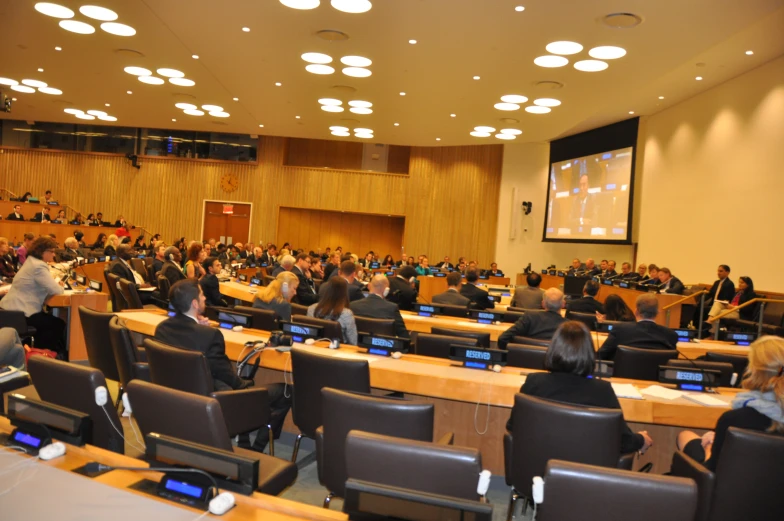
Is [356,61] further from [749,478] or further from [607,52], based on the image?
[749,478]

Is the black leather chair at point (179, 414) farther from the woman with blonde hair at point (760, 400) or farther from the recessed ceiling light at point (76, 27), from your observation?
the recessed ceiling light at point (76, 27)

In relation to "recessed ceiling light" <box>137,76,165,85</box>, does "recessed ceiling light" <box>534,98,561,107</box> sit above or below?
above

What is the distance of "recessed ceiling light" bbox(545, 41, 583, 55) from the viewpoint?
8.72 m

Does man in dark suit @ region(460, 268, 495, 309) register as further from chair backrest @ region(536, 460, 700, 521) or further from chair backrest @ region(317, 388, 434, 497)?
chair backrest @ region(536, 460, 700, 521)

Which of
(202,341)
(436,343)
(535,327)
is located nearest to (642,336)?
(535,327)

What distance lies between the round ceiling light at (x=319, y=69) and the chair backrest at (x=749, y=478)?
9.73 meters

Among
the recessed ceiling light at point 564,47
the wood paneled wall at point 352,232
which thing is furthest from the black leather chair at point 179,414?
the wood paneled wall at point 352,232

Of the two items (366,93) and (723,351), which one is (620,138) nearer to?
(366,93)

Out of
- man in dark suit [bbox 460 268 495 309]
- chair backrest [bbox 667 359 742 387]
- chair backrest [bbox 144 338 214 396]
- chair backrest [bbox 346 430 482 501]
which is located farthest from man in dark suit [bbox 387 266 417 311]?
chair backrest [bbox 346 430 482 501]

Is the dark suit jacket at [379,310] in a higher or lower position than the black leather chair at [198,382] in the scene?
higher

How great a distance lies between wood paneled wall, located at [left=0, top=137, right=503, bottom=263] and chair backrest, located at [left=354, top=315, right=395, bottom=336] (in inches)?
641

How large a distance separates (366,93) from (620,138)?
27.1 ft

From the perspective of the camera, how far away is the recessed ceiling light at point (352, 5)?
7.66 meters

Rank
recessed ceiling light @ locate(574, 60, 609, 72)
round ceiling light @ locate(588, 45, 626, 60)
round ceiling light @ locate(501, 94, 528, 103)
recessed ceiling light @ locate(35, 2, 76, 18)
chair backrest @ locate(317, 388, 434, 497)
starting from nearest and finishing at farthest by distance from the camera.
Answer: chair backrest @ locate(317, 388, 434, 497) < recessed ceiling light @ locate(35, 2, 76, 18) < round ceiling light @ locate(588, 45, 626, 60) < recessed ceiling light @ locate(574, 60, 609, 72) < round ceiling light @ locate(501, 94, 528, 103)
